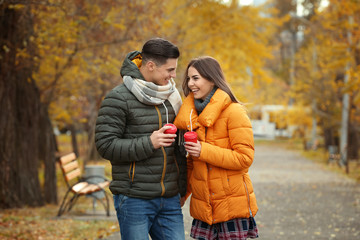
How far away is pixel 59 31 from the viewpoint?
8.21 m

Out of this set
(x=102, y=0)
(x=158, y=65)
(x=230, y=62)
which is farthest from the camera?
(x=230, y=62)

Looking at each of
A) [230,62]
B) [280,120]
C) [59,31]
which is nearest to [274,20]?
[230,62]

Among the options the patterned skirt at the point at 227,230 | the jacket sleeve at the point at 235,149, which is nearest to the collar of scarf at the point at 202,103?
the jacket sleeve at the point at 235,149

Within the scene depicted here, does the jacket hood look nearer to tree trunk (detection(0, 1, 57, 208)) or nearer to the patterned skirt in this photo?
the patterned skirt

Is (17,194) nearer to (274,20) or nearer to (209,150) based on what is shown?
(209,150)

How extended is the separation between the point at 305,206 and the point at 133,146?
7.41 m

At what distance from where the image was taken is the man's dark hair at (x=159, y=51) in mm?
3188

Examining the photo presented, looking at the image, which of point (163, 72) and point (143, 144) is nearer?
point (143, 144)

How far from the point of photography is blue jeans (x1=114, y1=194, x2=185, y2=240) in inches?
124

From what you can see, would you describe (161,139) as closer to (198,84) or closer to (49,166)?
(198,84)

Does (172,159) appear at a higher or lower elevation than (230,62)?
lower

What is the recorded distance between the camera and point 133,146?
3.07 m

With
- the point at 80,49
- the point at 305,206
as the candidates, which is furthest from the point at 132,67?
the point at 305,206

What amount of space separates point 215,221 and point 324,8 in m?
15.2
